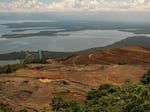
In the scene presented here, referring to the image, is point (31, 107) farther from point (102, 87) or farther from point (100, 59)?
point (100, 59)

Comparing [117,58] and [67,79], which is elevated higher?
[117,58]

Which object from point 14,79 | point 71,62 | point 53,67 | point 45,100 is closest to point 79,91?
point 45,100

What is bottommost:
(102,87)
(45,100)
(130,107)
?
(45,100)

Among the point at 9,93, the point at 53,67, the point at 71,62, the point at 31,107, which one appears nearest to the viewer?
the point at 31,107

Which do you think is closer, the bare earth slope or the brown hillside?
the bare earth slope

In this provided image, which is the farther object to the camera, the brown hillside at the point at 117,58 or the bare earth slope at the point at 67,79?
the brown hillside at the point at 117,58

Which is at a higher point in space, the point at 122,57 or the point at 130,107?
the point at 130,107

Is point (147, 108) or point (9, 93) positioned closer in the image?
point (147, 108)

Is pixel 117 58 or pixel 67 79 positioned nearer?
pixel 67 79
